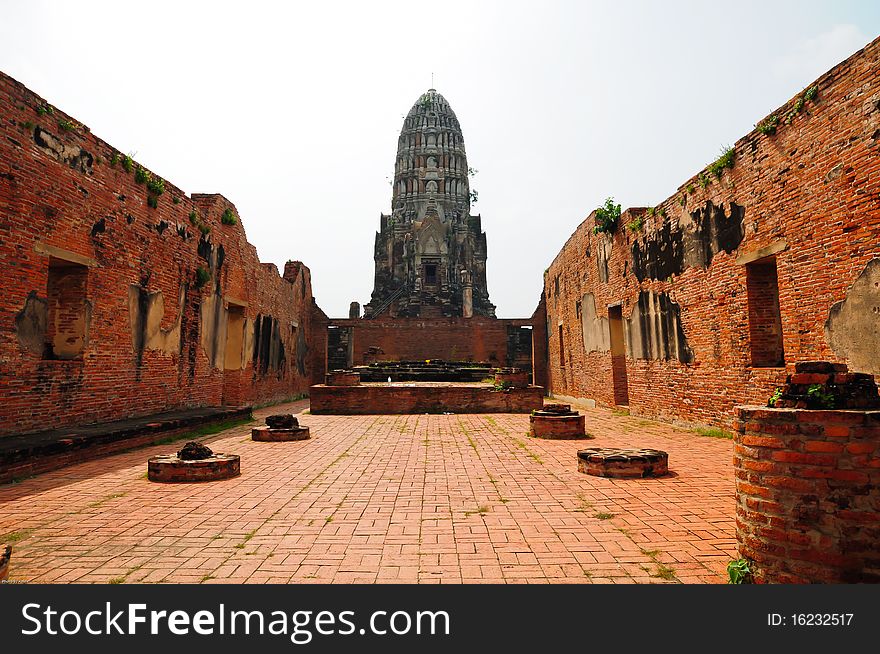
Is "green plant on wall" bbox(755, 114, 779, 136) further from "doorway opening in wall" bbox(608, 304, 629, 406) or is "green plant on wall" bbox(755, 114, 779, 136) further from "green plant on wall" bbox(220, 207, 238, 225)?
"green plant on wall" bbox(220, 207, 238, 225)

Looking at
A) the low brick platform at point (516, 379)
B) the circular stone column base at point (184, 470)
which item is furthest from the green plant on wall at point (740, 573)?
the low brick platform at point (516, 379)

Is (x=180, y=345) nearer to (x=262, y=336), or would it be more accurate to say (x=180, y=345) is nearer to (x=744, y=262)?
(x=262, y=336)

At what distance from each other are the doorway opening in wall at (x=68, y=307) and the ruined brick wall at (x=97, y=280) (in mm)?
15

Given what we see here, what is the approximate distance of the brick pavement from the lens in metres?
2.91

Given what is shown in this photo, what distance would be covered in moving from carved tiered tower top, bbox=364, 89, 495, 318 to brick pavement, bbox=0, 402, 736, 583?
31.0m

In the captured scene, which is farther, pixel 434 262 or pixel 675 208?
pixel 434 262

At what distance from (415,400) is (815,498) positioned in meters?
10.2

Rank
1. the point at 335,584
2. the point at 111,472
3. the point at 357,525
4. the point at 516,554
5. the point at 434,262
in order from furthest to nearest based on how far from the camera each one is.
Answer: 1. the point at 434,262
2. the point at 111,472
3. the point at 357,525
4. the point at 516,554
5. the point at 335,584

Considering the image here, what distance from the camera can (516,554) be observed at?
10.3 feet

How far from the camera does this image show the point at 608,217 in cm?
1262

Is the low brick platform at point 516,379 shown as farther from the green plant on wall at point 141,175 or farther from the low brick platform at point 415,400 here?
the green plant on wall at point 141,175

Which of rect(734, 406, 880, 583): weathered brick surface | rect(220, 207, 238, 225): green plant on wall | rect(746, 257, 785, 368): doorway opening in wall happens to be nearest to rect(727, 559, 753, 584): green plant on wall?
rect(734, 406, 880, 583): weathered brick surface

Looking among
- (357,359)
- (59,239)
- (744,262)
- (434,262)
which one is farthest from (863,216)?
(434,262)

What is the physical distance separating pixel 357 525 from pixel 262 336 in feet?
42.9
